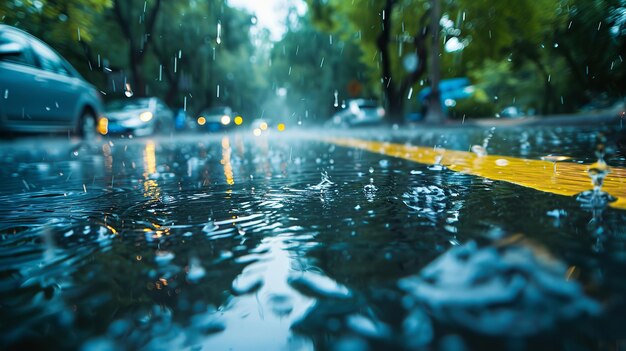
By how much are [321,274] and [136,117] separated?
14715 millimetres

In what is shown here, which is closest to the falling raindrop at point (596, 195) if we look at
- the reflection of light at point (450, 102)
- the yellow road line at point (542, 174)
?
the yellow road line at point (542, 174)

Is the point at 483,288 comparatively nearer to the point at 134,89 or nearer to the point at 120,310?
the point at 120,310

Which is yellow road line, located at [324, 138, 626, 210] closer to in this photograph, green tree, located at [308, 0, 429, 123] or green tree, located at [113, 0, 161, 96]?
green tree, located at [308, 0, 429, 123]

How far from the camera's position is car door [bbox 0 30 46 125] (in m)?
7.23

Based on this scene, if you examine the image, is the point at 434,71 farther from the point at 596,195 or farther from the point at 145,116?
the point at 596,195

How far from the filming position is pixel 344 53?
37031mm

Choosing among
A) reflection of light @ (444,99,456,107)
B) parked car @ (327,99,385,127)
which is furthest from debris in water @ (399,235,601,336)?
reflection of light @ (444,99,456,107)

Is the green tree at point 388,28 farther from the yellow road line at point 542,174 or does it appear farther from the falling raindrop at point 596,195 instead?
the falling raindrop at point 596,195

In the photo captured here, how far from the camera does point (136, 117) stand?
15.1 meters

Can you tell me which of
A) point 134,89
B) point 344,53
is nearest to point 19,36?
point 134,89

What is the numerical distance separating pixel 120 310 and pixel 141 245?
669mm

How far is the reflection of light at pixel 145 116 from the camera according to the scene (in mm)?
15234

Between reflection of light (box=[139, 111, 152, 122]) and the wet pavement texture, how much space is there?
1298 centimetres

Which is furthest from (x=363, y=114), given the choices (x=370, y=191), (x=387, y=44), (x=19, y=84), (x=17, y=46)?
(x=370, y=191)
